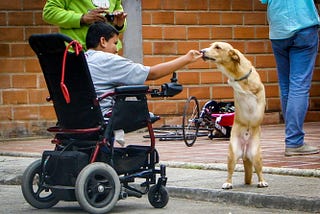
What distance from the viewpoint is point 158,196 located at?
6625 mm

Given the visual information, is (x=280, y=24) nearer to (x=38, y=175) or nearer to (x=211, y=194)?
(x=211, y=194)

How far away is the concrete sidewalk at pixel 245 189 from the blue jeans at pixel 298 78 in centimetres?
97

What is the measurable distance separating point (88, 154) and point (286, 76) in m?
3.07

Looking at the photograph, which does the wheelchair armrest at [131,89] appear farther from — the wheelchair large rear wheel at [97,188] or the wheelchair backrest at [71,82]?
→ the wheelchair large rear wheel at [97,188]

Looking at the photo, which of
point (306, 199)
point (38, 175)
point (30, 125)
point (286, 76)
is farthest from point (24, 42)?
point (306, 199)

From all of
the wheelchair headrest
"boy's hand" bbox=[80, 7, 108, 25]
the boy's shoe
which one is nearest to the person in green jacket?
"boy's hand" bbox=[80, 7, 108, 25]

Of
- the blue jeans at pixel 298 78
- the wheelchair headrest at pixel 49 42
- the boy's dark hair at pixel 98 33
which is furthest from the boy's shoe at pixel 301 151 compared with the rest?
the wheelchair headrest at pixel 49 42

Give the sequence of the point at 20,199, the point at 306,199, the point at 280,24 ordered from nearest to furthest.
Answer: the point at 306,199, the point at 20,199, the point at 280,24

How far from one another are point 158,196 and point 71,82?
107 centimetres

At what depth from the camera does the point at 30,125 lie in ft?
39.9

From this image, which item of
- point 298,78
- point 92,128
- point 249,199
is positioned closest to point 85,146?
point 92,128

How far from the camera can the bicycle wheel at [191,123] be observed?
1051 centimetres

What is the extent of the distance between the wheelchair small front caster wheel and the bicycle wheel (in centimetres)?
373

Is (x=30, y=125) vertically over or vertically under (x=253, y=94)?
under
